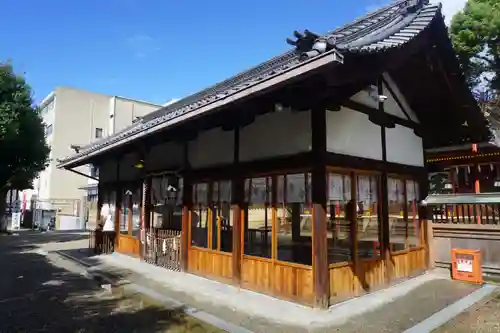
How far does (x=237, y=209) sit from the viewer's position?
7.58 meters

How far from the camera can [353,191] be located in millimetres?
6836

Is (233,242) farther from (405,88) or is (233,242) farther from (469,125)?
(469,125)

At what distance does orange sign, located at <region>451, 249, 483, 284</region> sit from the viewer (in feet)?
26.1

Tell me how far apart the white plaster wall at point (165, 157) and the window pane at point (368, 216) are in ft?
15.4

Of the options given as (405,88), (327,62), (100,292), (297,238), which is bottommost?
(100,292)

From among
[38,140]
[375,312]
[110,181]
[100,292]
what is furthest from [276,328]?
[38,140]

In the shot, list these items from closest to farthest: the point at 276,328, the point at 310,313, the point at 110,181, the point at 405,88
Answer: the point at 276,328 → the point at 310,313 → the point at 405,88 → the point at 110,181

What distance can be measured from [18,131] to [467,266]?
19.7 meters

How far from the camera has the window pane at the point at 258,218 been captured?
7.19 metres

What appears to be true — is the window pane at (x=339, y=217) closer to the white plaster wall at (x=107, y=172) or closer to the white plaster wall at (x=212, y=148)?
the white plaster wall at (x=212, y=148)

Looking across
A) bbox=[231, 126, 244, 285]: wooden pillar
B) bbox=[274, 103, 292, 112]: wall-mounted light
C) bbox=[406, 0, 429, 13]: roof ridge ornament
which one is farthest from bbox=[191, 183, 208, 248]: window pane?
bbox=[406, 0, 429, 13]: roof ridge ornament

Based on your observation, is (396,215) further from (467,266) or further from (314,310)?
(314,310)

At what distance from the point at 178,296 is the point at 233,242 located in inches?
59.6

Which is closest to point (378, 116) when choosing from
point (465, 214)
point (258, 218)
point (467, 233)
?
point (258, 218)
